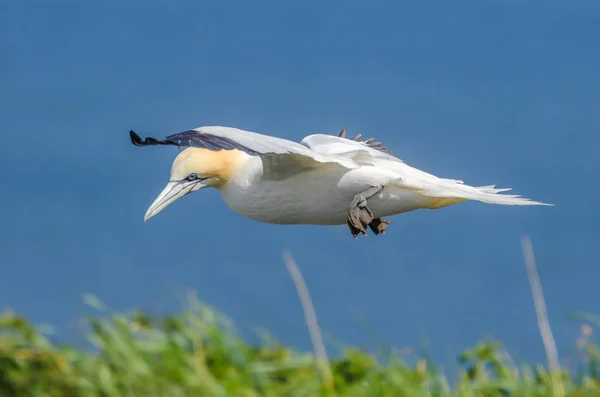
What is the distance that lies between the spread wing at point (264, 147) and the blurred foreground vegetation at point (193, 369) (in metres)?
1.34

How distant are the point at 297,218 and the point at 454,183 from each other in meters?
1.18

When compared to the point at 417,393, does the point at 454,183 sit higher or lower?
higher

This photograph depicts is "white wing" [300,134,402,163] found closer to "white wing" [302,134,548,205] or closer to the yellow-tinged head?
"white wing" [302,134,548,205]

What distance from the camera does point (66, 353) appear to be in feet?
16.9

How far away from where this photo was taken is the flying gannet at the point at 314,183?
6703 millimetres

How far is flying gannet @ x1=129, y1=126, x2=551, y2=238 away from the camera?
670 cm

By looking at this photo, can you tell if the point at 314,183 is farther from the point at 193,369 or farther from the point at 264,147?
the point at 193,369

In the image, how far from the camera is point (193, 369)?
496 centimetres

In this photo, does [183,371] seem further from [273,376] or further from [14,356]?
[14,356]

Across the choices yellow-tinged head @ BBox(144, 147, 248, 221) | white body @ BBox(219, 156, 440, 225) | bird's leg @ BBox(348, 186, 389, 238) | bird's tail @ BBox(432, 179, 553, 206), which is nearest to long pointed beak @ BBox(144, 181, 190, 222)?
yellow-tinged head @ BBox(144, 147, 248, 221)

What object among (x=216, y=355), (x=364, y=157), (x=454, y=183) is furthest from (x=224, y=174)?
(x=216, y=355)

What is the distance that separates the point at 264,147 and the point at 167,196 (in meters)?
1.25

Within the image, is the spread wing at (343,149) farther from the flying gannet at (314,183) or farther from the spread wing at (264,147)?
the spread wing at (264,147)

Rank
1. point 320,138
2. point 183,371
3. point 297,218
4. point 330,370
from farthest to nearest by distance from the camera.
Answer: point 320,138 < point 297,218 < point 330,370 < point 183,371
